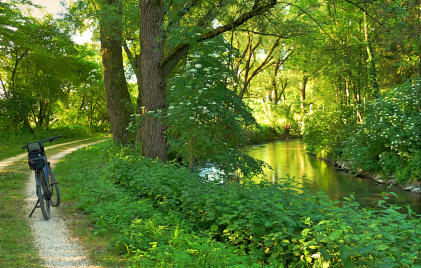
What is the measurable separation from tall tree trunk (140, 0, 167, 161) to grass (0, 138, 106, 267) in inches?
150

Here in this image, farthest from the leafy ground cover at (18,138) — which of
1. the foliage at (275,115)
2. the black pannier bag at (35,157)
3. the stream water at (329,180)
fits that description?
the foliage at (275,115)

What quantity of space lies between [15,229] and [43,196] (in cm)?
88

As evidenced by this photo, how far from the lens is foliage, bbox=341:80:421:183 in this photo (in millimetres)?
15469

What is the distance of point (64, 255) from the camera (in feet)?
16.4

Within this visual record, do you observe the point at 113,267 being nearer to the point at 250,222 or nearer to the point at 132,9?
the point at 250,222

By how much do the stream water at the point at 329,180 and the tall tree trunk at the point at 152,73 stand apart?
12.4 feet

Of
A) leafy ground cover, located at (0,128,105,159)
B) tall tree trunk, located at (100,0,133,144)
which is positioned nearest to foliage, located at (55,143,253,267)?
tall tree trunk, located at (100,0,133,144)

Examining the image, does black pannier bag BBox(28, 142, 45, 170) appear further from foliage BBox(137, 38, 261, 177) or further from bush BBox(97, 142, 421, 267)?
foliage BBox(137, 38, 261, 177)

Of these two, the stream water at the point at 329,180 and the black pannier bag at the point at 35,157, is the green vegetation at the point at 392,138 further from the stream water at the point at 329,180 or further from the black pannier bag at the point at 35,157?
the black pannier bag at the point at 35,157

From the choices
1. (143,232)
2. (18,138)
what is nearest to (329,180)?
(143,232)

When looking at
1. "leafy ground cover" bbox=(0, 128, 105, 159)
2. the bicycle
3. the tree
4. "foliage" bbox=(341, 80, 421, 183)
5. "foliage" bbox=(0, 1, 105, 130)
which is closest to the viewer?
the bicycle

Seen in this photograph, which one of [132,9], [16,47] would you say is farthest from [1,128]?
[132,9]

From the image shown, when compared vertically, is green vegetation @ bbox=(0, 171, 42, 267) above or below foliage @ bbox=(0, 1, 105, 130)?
below

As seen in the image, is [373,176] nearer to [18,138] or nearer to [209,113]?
[209,113]
